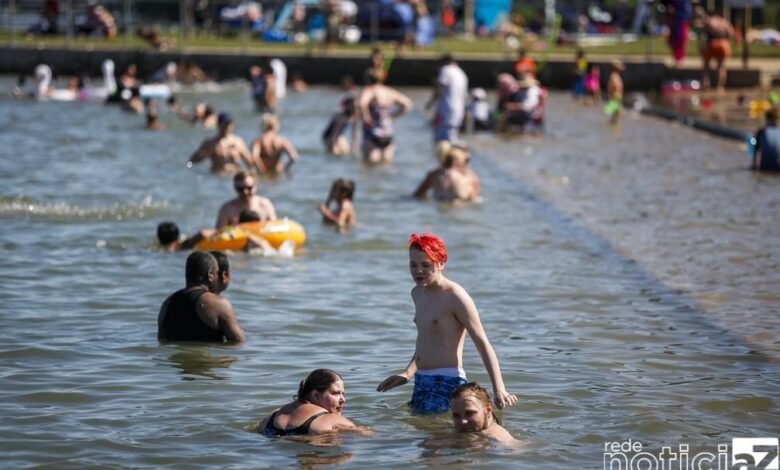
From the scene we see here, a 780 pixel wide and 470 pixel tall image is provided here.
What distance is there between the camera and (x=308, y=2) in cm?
4372

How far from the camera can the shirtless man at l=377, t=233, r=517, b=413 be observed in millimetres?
8031

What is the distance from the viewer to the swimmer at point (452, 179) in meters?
18.5

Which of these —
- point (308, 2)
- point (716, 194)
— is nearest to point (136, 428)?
point (716, 194)

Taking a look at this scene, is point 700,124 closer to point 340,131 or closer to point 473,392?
point 340,131

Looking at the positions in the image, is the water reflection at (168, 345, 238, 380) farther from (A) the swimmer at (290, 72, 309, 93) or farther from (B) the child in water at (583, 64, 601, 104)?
(A) the swimmer at (290, 72, 309, 93)

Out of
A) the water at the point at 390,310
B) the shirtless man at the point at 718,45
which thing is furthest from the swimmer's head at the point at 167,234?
the shirtless man at the point at 718,45

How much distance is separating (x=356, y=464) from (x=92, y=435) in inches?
64.3

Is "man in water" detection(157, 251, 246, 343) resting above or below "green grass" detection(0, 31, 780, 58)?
below

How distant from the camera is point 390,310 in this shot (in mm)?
12461

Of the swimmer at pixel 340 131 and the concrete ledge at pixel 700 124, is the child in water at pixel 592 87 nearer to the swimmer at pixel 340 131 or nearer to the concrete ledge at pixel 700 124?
the concrete ledge at pixel 700 124

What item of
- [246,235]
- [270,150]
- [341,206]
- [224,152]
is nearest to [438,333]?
[246,235]

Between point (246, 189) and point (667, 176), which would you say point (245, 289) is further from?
point (667, 176)

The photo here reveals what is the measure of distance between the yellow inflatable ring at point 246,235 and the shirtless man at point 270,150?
5.75 meters

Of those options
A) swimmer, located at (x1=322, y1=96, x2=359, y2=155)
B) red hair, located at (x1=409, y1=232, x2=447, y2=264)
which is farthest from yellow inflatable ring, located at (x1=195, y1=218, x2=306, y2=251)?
swimmer, located at (x1=322, y1=96, x2=359, y2=155)
